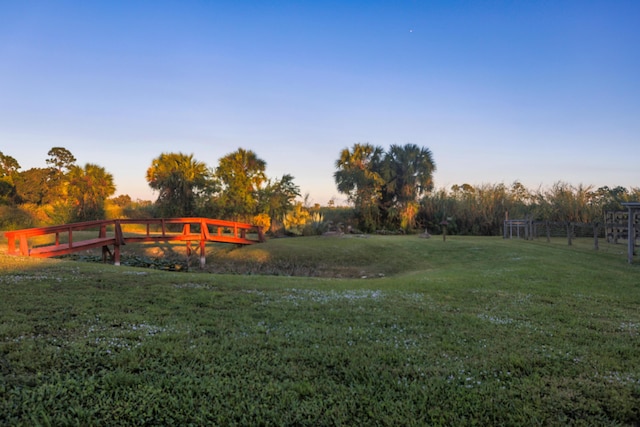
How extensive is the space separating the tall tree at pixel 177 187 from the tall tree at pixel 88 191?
12.3ft

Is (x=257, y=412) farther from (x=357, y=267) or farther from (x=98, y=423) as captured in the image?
(x=357, y=267)

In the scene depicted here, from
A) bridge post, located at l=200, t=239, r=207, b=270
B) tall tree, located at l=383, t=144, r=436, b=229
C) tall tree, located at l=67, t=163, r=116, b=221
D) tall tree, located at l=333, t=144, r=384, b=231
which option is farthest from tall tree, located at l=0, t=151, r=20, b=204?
tall tree, located at l=383, t=144, r=436, b=229

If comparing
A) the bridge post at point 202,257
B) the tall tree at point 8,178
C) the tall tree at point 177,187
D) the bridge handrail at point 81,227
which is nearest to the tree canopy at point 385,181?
the tall tree at point 177,187

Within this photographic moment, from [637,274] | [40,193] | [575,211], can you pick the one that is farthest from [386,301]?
[40,193]

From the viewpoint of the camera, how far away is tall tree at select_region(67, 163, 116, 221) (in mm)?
26531

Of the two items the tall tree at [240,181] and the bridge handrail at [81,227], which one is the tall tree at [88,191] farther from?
the bridge handrail at [81,227]

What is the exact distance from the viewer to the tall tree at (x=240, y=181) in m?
25.6

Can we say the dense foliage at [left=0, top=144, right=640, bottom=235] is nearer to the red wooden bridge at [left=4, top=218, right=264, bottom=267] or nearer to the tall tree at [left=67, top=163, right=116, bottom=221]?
the tall tree at [left=67, top=163, right=116, bottom=221]

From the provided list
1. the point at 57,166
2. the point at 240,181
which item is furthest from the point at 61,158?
the point at 240,181

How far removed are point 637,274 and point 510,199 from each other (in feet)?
60.3

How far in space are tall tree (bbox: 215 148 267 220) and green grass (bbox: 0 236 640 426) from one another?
18228 millimetres

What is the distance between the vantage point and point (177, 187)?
26656 mm

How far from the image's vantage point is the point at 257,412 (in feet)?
8.38

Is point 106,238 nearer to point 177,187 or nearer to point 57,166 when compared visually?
point 177,187
